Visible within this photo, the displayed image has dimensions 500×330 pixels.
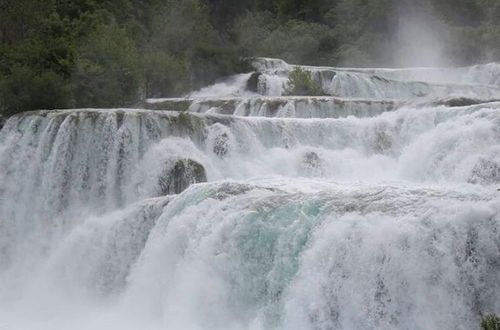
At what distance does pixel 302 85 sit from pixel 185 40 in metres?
9.81

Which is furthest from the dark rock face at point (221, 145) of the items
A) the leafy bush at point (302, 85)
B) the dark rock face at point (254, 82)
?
the dark rock face at point (254, 82)

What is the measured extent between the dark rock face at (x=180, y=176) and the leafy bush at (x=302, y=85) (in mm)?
10024

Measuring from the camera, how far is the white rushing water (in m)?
8.89

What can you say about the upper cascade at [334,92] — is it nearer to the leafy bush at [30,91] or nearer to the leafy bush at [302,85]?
the leafy bush at [302,85]

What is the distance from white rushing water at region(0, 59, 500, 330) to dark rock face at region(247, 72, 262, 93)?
608cm

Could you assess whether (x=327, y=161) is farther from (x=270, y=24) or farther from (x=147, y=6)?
(x=270, y=24)

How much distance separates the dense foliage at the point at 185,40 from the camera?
2195 centimetres

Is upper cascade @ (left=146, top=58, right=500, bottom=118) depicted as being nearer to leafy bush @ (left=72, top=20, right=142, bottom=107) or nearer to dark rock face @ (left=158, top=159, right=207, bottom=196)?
leafy bush @ (left=72, top=20, right=142, bottom=107)

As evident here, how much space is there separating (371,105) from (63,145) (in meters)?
8.54

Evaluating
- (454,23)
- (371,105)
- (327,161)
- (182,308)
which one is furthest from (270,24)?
(182,308)

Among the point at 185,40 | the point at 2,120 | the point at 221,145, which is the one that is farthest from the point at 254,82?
the point at 2,120

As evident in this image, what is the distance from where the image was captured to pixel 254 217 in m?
11.0

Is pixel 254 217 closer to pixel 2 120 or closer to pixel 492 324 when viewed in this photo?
pixel 492 324

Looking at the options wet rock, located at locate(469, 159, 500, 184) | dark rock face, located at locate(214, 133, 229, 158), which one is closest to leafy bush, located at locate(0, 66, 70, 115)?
Answer: dark rock face, located at locate(214, 133, 229, 158)
